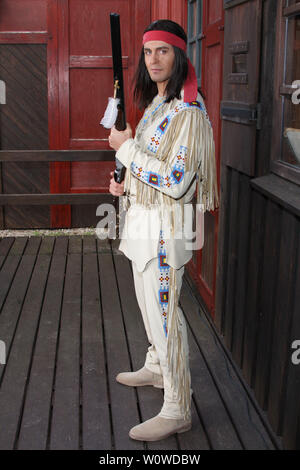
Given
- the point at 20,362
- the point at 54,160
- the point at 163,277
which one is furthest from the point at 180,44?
the point at 54,160

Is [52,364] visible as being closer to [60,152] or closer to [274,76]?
[274,76]

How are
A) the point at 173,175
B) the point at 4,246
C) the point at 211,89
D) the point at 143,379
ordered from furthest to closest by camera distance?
the point at 4,246 < the point at 211,89 < the point at 143,379 < the point at 173,175

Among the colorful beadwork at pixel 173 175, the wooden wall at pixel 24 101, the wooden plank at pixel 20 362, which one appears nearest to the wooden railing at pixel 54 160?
the wooden wall at pixel 24 101

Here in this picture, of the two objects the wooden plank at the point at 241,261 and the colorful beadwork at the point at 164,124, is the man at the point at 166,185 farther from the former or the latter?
the wooden plank at the point at 241,261

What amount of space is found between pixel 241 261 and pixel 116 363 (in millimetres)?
975

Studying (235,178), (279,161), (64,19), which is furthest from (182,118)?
(64,19)

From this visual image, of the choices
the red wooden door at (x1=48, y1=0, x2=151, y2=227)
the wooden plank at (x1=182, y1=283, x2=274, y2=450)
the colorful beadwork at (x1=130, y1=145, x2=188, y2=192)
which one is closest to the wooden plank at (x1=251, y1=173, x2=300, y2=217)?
the colorful beadwork at (x1=130, y1=145, x2=188, y2=192)

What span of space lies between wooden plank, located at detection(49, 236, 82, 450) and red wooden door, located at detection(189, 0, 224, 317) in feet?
3.20

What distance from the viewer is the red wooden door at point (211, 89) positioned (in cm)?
382

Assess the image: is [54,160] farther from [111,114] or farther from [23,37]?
[111,114]

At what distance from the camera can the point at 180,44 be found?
8.06ft

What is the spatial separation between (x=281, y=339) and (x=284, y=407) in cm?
29

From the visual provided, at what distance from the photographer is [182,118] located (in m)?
2.41

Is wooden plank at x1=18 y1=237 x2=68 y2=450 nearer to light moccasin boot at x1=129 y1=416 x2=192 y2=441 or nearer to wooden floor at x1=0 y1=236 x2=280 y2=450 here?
wooden floor at x1=0 y1=236 x2=280 y2=450
